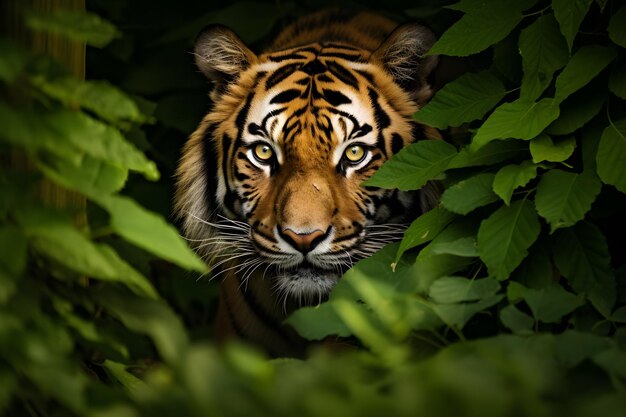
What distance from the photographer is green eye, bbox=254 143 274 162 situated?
292 cm

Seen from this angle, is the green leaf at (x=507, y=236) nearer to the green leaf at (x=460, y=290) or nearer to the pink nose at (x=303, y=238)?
the green leaf at (x=460, y=290)

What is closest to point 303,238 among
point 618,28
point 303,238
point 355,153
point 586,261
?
point 303,238

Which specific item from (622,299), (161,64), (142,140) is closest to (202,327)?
(142,140)

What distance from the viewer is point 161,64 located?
3.57 meters

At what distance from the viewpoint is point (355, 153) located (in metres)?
2.88

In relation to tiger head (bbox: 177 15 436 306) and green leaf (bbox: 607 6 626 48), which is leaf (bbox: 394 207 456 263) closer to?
tiger head (bbox: 177 15 436 306)

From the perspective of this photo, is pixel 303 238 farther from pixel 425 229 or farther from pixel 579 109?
pixel 579 109

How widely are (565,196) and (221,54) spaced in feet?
4.15

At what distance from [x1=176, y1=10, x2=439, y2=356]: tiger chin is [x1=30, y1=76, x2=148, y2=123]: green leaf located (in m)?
1.07

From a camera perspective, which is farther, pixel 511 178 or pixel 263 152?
pixel 263 152

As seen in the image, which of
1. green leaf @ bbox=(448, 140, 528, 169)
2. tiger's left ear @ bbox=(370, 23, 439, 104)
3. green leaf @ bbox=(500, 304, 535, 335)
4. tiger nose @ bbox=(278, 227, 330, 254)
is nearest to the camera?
green leaf @ bbox=(500, 304, 535, 335)

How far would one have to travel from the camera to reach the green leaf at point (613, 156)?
7.86 ft

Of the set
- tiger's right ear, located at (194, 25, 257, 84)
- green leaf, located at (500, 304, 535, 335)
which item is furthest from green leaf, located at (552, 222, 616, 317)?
tiger's right ear, located at (194, 25, 257, 84)

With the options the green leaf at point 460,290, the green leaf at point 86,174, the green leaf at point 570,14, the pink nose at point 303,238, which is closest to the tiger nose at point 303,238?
the pink nose at point 303,238
